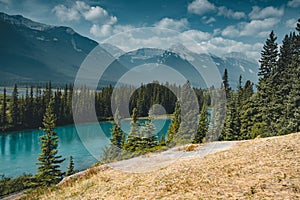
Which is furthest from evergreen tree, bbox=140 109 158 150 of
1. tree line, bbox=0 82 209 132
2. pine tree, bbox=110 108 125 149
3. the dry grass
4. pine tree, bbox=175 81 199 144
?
tree line, bbox=0 82 209 132

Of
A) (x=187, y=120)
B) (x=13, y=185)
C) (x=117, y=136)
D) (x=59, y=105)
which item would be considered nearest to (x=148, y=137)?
(x=117, y=136)

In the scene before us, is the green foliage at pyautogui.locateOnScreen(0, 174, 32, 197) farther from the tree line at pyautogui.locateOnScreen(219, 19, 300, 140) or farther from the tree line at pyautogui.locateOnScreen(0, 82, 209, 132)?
the tree line at pyautogui.locateOnScreen(0, 82, 209, 132)

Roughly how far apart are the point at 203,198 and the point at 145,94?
132 metres

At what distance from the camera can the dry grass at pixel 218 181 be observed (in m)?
12.8

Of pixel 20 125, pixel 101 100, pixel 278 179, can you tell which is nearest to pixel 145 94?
pixel 101 100

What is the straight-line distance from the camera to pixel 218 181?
14.8 meters

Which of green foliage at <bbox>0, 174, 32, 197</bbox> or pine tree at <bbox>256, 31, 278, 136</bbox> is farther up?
pine tree at <bbox>256, 31, 278, 136</bbox>

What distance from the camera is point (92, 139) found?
8112 centimetres

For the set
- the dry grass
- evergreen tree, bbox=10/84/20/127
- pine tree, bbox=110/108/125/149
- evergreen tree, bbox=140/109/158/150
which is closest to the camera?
the dry grass

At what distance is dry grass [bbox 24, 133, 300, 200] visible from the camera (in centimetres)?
1277

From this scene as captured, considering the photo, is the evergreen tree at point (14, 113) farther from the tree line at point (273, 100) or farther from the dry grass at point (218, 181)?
the dry grass at point (218, 181)

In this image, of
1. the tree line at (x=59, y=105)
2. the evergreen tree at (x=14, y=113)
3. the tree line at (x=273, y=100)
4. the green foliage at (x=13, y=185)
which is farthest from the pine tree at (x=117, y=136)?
the evergreen tree at (x=14, y=113)

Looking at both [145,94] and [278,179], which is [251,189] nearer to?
[278,179]

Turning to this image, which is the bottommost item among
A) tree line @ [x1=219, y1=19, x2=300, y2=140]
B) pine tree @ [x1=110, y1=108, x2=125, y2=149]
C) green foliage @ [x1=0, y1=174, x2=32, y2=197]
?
green foliage @ [x1=0, y1=174, x2=32, y2=197]
